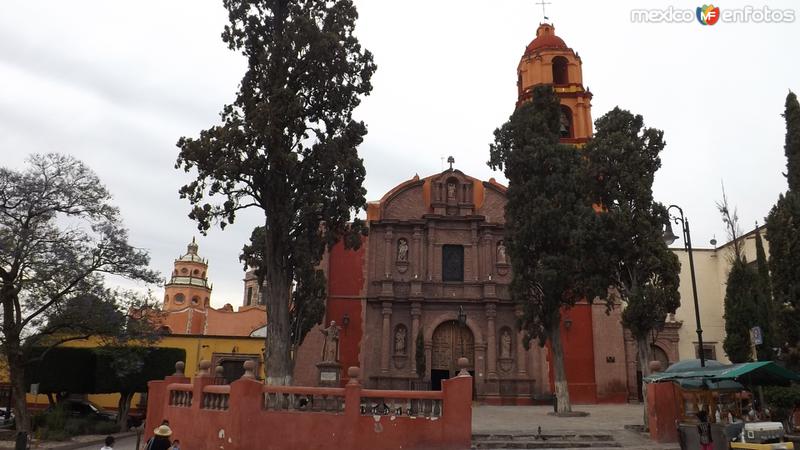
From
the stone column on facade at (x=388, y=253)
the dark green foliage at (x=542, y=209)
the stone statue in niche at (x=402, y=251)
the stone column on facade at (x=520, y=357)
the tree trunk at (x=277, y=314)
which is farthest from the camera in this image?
the stone statue in niche at (x=402, y=251)

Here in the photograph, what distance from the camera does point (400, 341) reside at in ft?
94.7

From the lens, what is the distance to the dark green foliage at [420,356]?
89.9 feet

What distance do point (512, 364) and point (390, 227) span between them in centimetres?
916

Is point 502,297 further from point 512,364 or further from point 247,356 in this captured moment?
point 247,356

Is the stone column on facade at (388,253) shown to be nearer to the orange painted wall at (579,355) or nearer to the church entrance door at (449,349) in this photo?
the church entrance door at (449,349)

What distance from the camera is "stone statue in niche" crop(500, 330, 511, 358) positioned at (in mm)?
28703

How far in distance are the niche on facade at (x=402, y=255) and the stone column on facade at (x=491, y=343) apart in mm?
4683

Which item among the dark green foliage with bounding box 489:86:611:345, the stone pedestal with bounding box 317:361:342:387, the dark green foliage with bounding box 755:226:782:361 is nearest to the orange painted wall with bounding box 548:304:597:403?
the dark green foliage with bounding box 489:86:611:345

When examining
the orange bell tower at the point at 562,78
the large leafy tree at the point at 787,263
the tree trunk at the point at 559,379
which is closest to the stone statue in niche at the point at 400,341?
the tree trunk at the point at 559,379

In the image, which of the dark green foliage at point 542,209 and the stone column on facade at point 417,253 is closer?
the dark green foliage at point 542,209

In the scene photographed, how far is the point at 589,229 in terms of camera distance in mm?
17938

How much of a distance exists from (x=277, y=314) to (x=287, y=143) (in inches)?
175

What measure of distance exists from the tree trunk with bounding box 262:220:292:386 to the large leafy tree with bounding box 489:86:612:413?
30.2ft

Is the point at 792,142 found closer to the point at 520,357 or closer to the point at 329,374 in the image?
the point at 520,357
